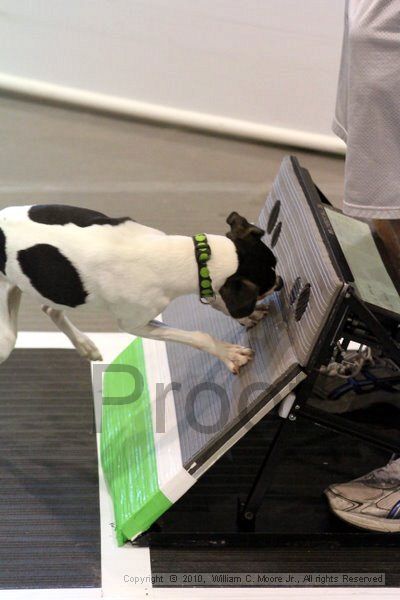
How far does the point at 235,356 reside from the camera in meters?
2.04

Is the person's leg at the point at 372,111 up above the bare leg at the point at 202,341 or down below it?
above

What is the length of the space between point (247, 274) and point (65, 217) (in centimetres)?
47

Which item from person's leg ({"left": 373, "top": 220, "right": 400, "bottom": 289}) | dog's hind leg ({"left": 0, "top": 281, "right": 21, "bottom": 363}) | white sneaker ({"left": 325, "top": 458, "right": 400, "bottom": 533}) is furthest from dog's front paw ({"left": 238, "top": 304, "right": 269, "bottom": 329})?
dog's hind leg ({"left": 0, "top": 281, "right": 21, "bottom": 363})

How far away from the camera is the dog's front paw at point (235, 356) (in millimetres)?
2029

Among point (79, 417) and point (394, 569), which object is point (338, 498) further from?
point (79, 417)

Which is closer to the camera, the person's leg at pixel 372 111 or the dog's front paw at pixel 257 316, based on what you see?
the person's leg at pixel 372 111

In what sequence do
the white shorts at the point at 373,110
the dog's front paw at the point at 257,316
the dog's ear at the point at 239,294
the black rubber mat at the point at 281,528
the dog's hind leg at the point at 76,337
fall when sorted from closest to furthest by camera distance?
the white shorts at the point at 373,110
the dog's ear at the point at 239,294
the black rubber mat at the point at 281,528
the dog's front paw at the point at 257,316
the dog's hind leg at the point at 76,337

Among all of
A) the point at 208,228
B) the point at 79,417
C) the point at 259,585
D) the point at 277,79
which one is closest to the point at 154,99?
the point at 277,79

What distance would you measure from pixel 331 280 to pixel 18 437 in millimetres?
1103

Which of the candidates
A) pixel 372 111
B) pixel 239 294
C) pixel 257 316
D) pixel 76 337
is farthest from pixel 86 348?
pixel 372 111

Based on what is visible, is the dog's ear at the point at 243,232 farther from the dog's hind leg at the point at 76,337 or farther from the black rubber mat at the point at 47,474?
the black rubber mat at the point at 47,474

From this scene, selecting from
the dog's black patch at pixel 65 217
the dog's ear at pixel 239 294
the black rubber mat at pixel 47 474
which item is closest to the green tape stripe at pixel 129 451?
the black rubber mat at pixel 47 474

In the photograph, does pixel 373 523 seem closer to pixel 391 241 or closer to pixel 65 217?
pixel 391 241

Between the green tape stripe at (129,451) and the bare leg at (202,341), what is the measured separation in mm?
257
